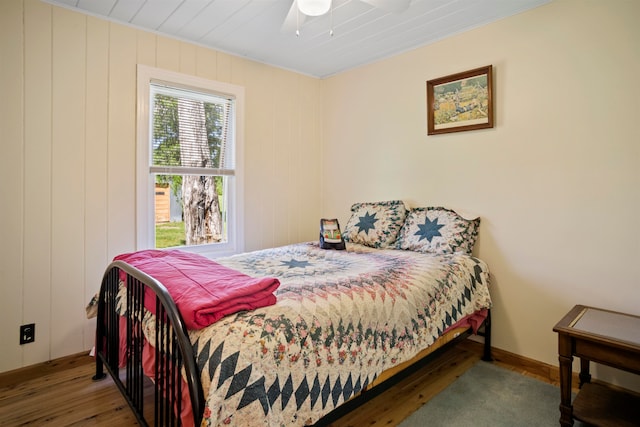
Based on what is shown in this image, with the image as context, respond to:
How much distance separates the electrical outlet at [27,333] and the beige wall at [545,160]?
284cm

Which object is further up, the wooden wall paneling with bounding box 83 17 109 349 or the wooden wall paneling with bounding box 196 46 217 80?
the wooden wall paneling with bounding box 196 46 217 80

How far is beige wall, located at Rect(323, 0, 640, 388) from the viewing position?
77.6 inches

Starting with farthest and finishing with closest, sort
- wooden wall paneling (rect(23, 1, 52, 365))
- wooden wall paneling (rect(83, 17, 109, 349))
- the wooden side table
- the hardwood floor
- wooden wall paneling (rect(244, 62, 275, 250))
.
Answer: wooden wall paneling (rect(244, 62, 275, 250)) < wooden wall paneling (rect(83, 17, 109, 349)) < wooden wall paneling (rect(23, 1, 52, 365)) < the hardwood floor < the wooden side table

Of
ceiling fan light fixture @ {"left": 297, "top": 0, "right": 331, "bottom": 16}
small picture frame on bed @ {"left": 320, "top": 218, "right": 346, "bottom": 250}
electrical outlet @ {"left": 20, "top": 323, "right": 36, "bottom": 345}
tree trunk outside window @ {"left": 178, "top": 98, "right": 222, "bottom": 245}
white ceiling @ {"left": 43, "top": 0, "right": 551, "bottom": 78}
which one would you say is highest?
white ceiling @ {"left": 43, "top": 0, "right": 551, "bottom": 78}

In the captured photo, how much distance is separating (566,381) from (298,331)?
1378 millimetres

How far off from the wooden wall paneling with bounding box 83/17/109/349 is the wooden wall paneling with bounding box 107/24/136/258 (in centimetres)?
3

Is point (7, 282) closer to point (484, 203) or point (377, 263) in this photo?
point (377, 263)

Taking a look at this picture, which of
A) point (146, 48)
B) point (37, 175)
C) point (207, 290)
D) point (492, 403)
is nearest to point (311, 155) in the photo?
point (146, 48)

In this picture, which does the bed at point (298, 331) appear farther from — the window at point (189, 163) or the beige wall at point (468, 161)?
the window at point (189, 163)

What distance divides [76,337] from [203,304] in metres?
1.79

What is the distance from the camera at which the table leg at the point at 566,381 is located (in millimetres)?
1650

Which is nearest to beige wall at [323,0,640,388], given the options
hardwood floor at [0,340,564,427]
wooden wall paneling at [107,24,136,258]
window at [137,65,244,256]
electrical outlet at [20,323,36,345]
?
hardwood floor at [0,340,564,427]

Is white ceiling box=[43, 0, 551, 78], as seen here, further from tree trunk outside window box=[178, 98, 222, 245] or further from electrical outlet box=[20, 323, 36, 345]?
electrical outlet box=[20, 323, 36, 345]

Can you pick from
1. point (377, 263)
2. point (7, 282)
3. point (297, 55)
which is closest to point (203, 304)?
point (377, 263)
